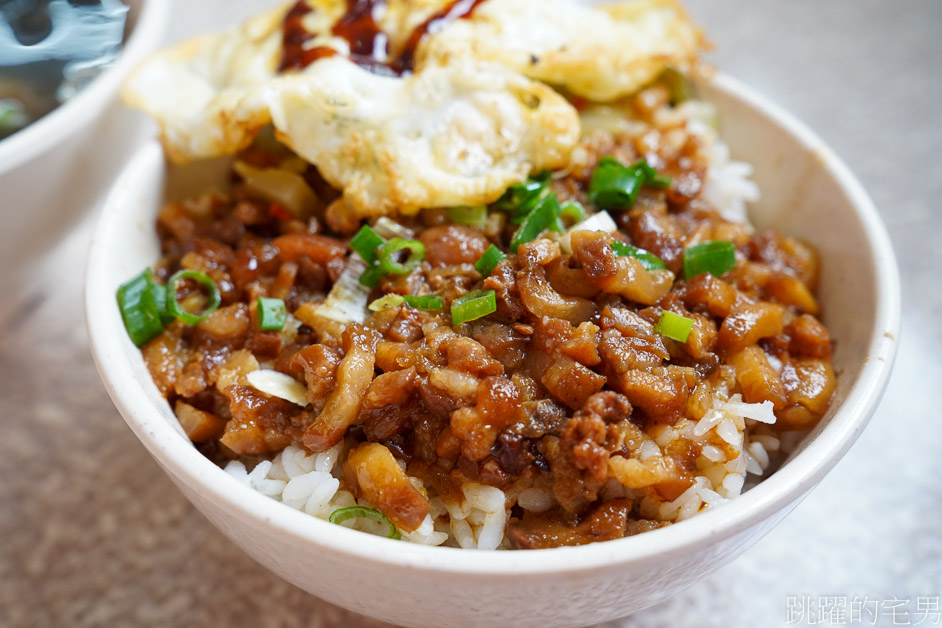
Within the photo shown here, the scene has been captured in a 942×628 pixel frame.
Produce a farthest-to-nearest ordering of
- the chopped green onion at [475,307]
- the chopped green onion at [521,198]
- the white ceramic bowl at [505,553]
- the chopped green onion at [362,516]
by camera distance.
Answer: the chopped green onion at [521,198] → the chopped green onion at [475,307] → the chopped green onion at [362,516] → the white ceramic bowl at [505,553]

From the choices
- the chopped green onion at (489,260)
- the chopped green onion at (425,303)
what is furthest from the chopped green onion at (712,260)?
the chopped green onion at (425,303)

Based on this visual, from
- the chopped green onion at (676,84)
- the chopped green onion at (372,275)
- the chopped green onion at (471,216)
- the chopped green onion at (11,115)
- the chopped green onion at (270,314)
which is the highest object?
the chopped green onion at (676,84)

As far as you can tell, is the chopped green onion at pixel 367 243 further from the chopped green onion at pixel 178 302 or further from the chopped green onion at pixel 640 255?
the chopped green onion at pixel 640 255

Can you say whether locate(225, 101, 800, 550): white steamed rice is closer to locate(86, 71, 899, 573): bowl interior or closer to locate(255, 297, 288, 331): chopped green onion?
locate(86, 71, 899, 573): bowl interior

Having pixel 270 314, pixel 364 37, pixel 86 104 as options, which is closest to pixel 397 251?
pixel 270 314

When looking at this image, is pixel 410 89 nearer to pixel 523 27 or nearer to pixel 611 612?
pixel 523 27
